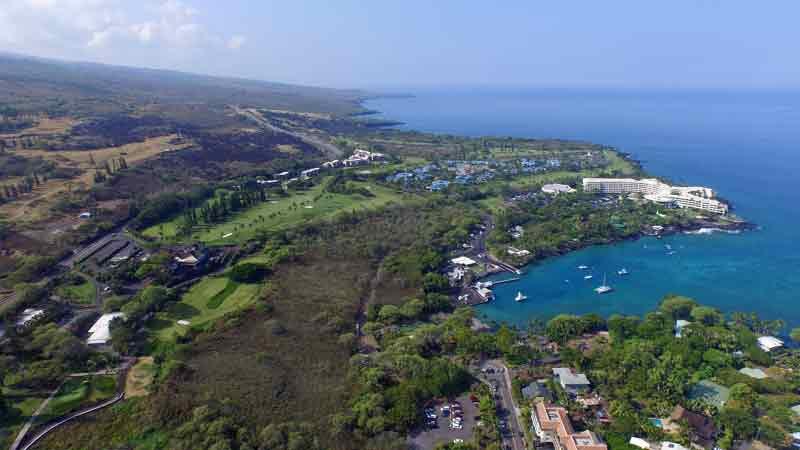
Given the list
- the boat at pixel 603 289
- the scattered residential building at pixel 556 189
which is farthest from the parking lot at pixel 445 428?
the scattered residential building at pixel 556 189

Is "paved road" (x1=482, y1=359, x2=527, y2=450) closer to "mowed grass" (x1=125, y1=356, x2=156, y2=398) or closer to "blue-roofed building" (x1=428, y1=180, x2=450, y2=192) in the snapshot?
"mowed grass" (x1=125, y1=356, x2=156, y2=398)

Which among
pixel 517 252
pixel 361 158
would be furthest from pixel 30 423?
pixel 361 158

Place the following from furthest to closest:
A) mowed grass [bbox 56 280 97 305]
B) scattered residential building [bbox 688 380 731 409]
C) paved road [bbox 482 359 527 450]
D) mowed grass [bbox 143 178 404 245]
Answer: mowed grass [bbox 143 178 404 245], mowed grass [bbox 56 280 97 305], scattered residential building [bbox 688 380 731 409], paved road [bbox 482 359 527 450]

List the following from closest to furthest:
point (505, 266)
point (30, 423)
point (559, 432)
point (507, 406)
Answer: point (559, 432) < point (30, 423) < point (507, 406) < point (505, 266)

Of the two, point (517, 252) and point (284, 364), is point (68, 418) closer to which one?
point (284, 364)

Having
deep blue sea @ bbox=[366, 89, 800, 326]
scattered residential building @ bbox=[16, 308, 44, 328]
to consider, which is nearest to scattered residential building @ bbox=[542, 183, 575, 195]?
deep blue sea @ bbox=[366, 89, 800, 326]

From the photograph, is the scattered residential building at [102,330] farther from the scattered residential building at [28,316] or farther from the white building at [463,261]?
the white building at [463,261]
